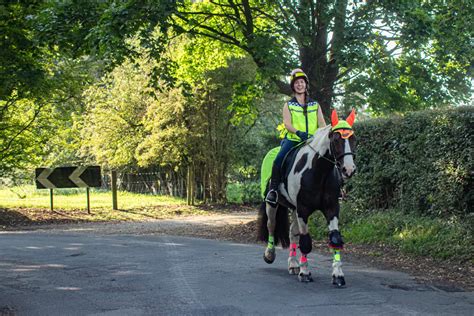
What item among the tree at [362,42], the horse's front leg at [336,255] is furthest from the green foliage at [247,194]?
the horse's front leg at [336,255]

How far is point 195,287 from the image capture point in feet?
25.3

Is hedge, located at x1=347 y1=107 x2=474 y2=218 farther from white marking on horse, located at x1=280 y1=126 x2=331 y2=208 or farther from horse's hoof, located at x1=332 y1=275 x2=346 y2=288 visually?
horse's hoof, located at x1=332 y1=275 x2=346 y2=288

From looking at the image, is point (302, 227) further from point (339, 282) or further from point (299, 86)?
point (299, 86)

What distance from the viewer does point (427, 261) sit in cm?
993

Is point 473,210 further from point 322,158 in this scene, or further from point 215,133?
point 215,133

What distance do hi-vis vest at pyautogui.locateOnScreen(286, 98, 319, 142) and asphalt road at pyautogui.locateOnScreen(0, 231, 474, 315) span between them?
2.16 metres

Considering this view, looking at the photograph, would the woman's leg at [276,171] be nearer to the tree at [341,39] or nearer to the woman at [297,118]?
the woman at [297,118]

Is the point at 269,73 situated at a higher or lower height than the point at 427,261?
higher

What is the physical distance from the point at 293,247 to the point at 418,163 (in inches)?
193

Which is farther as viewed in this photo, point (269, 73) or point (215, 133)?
point (215, 133)

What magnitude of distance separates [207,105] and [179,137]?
6.08ft

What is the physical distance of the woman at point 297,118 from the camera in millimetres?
8688

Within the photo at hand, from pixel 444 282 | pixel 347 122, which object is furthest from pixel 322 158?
pixel 444 282

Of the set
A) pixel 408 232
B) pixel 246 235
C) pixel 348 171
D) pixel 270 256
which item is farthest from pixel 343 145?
pixel 246 235
